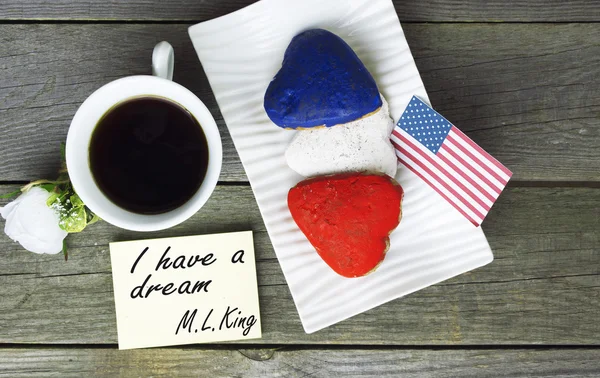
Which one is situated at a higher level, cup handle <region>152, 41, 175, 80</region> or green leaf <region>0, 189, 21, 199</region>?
cup handle <region>152, 41, 175, 80</region>

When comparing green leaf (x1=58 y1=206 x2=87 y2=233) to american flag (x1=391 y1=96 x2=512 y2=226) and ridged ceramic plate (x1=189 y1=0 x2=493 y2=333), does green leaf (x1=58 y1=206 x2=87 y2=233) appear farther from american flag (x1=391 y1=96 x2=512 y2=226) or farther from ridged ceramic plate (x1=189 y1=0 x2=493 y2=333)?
american flag (x1=391 y1=96 x2=512 y2=226)

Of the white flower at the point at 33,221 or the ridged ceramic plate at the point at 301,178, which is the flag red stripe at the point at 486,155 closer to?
the ridged ceramic plate at the point at 301,178

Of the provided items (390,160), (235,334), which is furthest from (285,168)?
(235,334)

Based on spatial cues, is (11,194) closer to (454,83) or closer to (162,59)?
(162,59)

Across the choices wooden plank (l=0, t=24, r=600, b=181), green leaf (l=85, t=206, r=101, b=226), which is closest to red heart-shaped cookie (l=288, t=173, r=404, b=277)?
wooden plank (l=0, t=24, r=600, b=181)

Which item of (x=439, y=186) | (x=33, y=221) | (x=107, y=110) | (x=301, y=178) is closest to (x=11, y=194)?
(x=33, y=221)

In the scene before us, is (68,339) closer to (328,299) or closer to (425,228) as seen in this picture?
(328,299)

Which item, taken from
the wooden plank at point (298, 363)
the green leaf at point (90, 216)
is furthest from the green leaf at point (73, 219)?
the wooden plank at point (298, 363)
